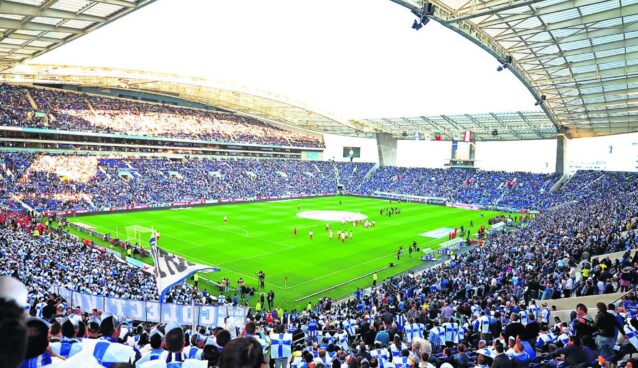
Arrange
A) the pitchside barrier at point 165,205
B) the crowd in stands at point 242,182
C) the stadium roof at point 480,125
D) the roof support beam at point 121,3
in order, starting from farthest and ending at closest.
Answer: the stadium roof at point 480,125, the crowd in stands at point 242,182, the pitchside barrier at point 165,205, the roof support beam at point 121,3

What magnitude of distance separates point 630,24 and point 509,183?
48.7 meters

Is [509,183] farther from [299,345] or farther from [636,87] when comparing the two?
[299,345]

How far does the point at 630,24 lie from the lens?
21.3 meters

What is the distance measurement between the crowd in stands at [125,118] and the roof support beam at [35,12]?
131 ft

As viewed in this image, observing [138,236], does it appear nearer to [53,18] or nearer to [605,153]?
[53,18]

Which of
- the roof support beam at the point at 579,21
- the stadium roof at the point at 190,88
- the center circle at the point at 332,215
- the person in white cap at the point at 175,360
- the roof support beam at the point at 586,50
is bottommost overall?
the center circle at the point at 332,215

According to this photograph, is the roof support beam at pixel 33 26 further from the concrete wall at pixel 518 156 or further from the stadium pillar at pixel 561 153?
the concrete wall at pixel 518 156

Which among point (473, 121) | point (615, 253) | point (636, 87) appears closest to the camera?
point (615, 253)

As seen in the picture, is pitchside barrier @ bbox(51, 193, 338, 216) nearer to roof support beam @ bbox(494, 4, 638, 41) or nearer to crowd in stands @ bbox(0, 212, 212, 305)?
crowd in stands @ bbox(0, 212, 212, 305)

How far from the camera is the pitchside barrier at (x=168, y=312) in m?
13.4

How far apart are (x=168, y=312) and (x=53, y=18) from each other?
15.3 meters

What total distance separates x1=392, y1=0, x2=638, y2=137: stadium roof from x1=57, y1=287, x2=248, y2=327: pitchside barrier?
51.5 ft

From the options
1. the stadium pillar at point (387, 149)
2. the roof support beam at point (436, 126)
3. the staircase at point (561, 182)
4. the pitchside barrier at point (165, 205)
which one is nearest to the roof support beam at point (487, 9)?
the roof support beam at point (436, 126)

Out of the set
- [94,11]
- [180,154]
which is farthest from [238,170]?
[94,11]
